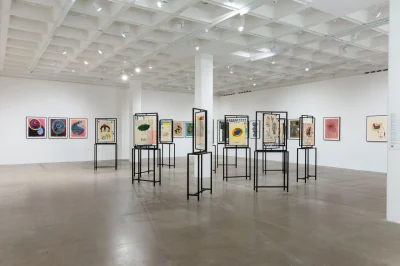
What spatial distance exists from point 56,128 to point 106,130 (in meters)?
3.52

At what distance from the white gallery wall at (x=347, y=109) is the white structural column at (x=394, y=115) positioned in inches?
287

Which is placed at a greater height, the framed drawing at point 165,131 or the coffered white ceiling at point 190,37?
the coffered white ceiling at point 190,37

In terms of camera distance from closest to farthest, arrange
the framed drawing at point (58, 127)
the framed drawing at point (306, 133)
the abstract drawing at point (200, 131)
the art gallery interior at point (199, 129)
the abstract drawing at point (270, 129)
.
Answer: the art gallery interior at point (199, 129) < the abstract drawing at point (200, 131) < the abstract drawing at point (270, 129) < the framed drawing at point (306, 133) < the framed drawing at point (58, 127)

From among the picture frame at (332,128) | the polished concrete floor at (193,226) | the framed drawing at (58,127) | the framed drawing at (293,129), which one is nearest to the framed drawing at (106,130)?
the framed drawing at (58,127)

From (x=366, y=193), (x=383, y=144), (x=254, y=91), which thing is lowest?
(x=366, y=193)

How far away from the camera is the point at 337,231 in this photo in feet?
15.6

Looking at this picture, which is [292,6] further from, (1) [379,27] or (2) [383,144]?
(2) [383,144]

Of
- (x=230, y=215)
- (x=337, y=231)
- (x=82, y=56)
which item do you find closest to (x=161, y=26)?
(x=82, y=56)

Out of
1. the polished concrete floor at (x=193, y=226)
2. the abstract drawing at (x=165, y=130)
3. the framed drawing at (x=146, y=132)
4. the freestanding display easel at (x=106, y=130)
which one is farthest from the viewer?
the abstract drawing at (x=165, y=130)

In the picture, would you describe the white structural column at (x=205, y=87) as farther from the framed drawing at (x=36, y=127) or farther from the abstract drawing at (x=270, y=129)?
the framed drawing at (x=36, y=127)

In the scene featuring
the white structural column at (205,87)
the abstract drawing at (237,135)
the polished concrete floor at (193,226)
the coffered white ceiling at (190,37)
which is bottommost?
the polished concrete floor at (193,226)

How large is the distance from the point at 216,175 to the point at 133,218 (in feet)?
18.7

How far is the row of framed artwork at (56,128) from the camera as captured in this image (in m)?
14.0

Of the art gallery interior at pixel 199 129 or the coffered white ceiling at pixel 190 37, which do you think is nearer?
the art gallery interior at pixel 199 129
